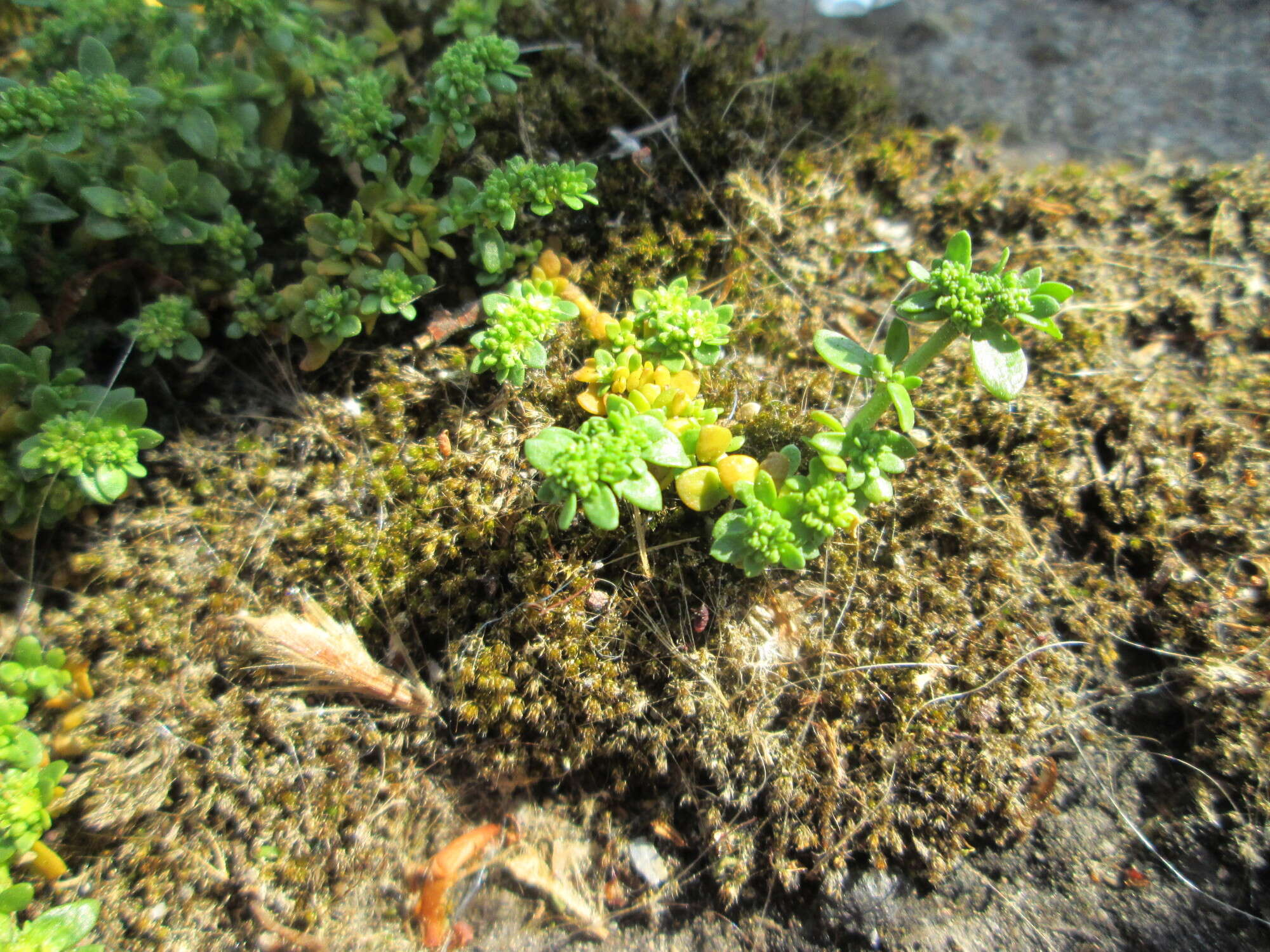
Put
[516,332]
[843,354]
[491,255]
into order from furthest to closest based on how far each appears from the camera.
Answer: [491,255]
[516,332]
[843,354]

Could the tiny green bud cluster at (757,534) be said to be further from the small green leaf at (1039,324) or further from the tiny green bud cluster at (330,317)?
the tiny green bud cluster at (330,317)

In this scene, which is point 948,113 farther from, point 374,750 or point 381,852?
point 381,852

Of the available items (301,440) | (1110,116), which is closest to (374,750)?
(301,440)

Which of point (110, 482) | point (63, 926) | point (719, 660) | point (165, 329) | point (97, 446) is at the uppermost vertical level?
point (165, 329)

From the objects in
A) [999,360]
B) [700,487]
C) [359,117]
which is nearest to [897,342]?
[999,360]

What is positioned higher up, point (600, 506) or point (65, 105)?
point (65, 105)

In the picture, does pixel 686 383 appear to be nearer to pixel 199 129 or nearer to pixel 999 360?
pixel 999 360
